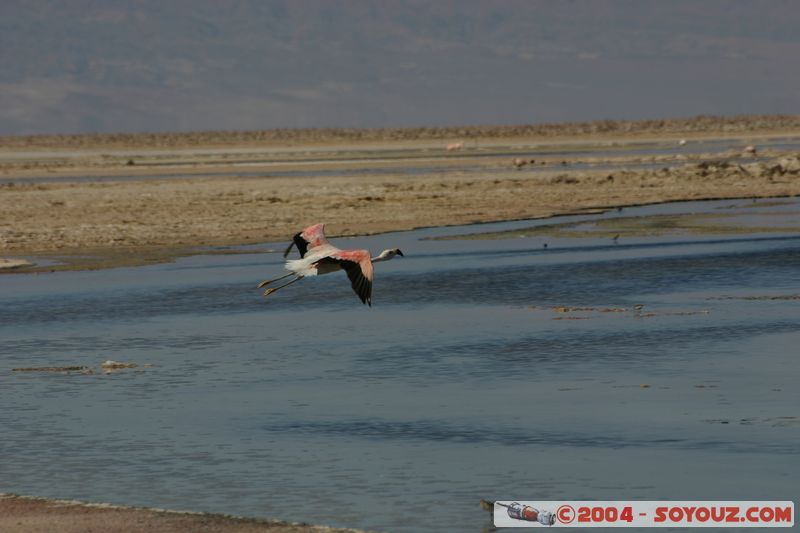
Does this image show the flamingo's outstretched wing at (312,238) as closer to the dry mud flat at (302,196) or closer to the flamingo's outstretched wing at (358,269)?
the flamingo's outstretched wing at (358,269)

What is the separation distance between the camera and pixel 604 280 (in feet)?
87.8

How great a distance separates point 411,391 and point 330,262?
7.11 ft

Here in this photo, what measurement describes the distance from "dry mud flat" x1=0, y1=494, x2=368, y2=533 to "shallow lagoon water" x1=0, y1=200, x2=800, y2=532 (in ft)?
1.08

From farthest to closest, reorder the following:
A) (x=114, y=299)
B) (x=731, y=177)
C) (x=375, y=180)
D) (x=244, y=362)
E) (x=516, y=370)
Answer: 1. (x=375, y=180)
2. (x=731, y=177)
3. (x=114, y=299)
4. (x=244, y=362)
5. (x=516, y=370)

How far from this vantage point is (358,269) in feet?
54.7

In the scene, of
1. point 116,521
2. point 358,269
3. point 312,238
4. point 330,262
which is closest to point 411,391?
point 358,269

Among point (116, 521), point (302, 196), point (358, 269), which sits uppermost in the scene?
point (302, 196)

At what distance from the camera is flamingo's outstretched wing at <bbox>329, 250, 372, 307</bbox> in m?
16.3

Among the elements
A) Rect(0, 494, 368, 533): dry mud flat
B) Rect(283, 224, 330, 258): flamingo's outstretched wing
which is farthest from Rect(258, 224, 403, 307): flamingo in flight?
Rect(0, 494, 368, 533): dry mud flat

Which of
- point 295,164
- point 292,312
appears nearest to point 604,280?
point 292,312

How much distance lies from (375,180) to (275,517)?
161ft

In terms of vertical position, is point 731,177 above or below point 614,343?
above

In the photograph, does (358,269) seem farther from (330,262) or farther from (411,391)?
(411,391)

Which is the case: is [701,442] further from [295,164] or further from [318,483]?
[295,164]
